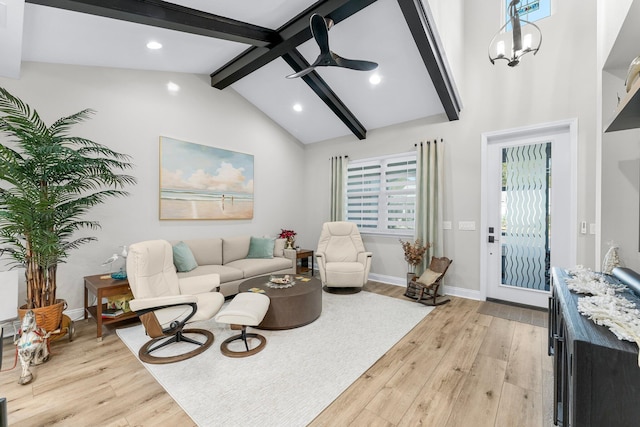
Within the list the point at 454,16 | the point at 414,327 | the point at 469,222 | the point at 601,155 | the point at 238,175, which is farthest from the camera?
the point at 238,175

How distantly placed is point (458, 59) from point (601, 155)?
8.17ft

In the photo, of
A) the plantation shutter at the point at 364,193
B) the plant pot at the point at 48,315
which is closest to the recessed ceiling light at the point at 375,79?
the plantation shutter at the point at 364,193

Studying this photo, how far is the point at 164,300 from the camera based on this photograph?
7.14 feet

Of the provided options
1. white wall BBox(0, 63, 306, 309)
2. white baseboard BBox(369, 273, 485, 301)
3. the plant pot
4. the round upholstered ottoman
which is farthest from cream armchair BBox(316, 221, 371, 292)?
the plant pot

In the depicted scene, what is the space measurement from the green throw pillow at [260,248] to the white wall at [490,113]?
1.83 m

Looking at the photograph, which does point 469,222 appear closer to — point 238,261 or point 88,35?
point 238,261

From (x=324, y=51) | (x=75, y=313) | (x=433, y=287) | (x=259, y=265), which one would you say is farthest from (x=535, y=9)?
(x=75, y=313)

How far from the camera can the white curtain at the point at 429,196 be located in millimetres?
4203

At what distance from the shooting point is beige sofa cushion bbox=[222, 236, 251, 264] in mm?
4418

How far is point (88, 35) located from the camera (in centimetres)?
281

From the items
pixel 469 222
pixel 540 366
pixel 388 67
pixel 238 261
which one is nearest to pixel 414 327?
pixel 540 366

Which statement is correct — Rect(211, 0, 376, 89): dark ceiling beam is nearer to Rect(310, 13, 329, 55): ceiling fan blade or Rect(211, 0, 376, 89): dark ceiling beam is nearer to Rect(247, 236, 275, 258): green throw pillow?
Rect(310, 13, 329, 55): ceiling fan blade

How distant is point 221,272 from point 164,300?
1613 mm

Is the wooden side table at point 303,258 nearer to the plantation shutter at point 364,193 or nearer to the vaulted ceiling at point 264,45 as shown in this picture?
the plantation shutter at point 364,193
